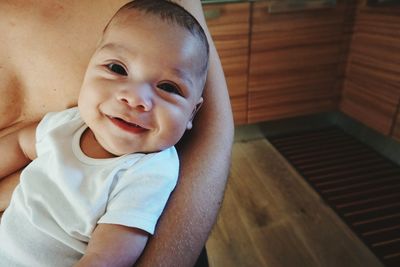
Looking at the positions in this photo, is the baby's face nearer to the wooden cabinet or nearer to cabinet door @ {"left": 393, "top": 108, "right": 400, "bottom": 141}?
the wooden cabinet

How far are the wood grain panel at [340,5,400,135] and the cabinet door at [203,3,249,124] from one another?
639mm

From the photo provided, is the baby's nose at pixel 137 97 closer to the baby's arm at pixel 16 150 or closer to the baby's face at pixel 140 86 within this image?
the baby's face at pixel 140 86

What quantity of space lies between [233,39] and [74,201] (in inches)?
52.8

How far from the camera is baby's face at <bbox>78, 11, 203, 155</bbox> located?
50 cm

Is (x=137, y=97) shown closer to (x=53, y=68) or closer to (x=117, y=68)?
(x=117, y=68)

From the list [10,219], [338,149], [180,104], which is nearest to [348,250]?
[338,149]

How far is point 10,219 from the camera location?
544 millimetres

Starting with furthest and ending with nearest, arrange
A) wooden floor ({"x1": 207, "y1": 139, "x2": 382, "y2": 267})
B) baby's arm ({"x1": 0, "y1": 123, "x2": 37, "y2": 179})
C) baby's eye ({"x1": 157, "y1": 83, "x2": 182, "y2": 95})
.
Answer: wooden floor ({"x1": 207, "y1": 139, "x2": 382, "y2": 267}) → baby's arm ({"x1": 0, "y1": 123, "x2": 37, "y2": 179}) → baby's eye ({"x1": 157, "y1": 83, "x2": 182, "y2": 95})

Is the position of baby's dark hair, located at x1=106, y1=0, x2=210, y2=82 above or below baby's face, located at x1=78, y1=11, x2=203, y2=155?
above

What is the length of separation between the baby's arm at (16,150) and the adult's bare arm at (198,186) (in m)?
0.32

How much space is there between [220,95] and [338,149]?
4.61ft

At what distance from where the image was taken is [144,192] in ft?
1.58

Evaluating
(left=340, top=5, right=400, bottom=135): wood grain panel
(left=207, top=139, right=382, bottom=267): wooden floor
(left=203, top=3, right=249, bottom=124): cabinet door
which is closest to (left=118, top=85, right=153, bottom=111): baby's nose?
(left=207, top=139, right=382, bottom=267): wooden floor

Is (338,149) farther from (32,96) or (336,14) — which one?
(32,96)
